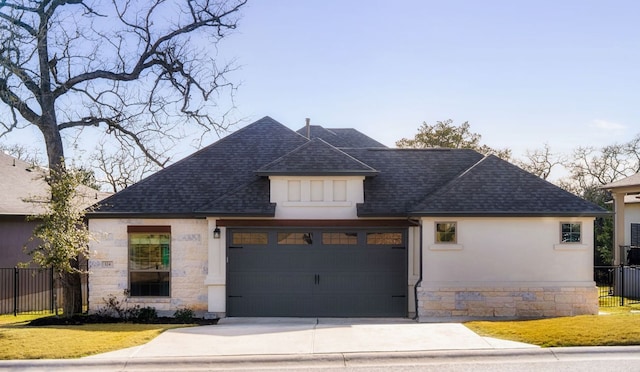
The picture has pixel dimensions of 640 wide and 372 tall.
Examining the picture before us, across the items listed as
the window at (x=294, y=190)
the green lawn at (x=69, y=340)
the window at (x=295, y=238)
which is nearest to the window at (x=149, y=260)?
the green lawn at (x=69, y=340)

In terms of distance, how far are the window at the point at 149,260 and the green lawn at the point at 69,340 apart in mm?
2817

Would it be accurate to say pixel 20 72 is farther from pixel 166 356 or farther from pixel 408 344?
pixel 408 344

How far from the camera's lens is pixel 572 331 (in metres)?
10.8

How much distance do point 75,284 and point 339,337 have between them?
A: 953 centimetres

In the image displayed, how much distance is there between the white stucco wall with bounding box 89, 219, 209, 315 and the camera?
15.7m

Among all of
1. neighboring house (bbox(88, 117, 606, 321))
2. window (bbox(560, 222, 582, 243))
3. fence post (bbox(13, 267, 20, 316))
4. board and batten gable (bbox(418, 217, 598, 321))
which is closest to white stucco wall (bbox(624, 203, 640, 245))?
window (bbox(560, 222, 582, 243))

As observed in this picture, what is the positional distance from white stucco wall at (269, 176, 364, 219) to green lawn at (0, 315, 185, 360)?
472cm

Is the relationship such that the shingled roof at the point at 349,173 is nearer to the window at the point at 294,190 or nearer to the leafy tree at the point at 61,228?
the window at the point at 294,190

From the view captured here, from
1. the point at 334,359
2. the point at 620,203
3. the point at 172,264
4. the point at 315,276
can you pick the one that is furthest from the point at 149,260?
the point at 620,203

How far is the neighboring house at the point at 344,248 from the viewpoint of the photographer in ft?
49.3

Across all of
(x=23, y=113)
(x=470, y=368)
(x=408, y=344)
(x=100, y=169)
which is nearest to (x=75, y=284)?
(x=23, y=113)

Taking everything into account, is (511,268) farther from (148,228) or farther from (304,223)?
(148,228)

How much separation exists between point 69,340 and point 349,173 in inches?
320

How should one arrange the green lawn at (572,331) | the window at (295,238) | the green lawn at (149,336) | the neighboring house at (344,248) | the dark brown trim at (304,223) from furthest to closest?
the window at (295,238) < the dark brown trim at (304,223) < the neighboring house at (344,248) < the green lawn at (572,331) < the green lawn at (149,336)
